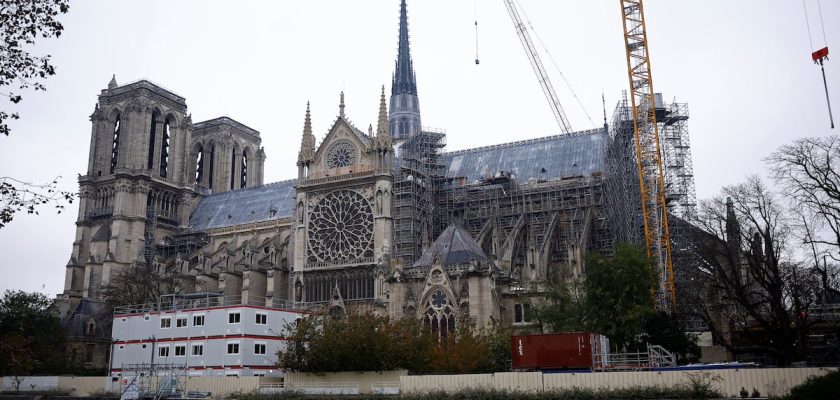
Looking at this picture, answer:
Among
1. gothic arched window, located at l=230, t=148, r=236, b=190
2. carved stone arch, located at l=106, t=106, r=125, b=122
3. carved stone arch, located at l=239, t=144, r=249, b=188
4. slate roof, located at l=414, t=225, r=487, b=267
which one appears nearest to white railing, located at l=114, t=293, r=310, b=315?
slate roof, located at l=414, t=225, r=487, b=267

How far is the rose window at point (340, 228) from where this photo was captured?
6669 centimetres

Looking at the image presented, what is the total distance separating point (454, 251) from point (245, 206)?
42.5m

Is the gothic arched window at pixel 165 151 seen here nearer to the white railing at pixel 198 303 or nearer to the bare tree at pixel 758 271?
the white railing at pixel 198 303

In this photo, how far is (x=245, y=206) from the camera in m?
92.1

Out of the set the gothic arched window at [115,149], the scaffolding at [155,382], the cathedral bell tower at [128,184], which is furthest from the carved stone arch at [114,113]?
the scaffolding at [155,382]

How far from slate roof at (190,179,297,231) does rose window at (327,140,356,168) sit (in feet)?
51.8

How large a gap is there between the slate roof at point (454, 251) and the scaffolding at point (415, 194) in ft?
14.7

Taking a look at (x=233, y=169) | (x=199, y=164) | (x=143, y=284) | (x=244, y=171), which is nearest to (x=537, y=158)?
(x=143, y=284)

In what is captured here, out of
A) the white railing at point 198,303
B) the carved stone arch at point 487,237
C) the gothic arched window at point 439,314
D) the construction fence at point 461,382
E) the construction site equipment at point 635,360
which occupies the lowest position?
the construction fence at point 461,382

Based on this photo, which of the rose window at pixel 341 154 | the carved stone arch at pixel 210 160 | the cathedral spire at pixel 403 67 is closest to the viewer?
the rose window at pixel 341 154

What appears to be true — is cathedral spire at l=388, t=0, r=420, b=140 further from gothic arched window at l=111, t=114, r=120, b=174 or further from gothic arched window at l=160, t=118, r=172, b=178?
gothic arched window at l=111, t=114, r=120, b=174

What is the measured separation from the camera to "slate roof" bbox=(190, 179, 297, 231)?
88.2 meters

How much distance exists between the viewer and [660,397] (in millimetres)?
32312

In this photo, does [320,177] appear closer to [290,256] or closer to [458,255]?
[290,256]
